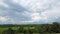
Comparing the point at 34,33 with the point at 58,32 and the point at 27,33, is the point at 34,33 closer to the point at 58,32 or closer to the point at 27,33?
the point at 27,33

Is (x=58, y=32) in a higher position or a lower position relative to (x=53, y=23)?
lower

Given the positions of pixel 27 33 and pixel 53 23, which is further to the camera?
pixel 53 23

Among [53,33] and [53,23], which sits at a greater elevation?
[53,23]

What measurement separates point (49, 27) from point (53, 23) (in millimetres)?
2099

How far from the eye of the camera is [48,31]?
98.2ft

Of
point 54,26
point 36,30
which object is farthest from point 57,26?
point 36,30

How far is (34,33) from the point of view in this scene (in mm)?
28281

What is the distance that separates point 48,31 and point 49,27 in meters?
1.22

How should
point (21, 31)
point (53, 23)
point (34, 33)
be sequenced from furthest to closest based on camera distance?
1. point (53, 23)
2. point (21, 31)
3. point (34, 33)

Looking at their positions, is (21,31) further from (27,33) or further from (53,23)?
(53,23)

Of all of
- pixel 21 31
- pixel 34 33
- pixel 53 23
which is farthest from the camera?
pixel 53 23

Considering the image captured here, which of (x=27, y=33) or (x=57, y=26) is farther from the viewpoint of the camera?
(x=57, y=26)

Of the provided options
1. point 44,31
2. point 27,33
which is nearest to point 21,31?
point 27,33

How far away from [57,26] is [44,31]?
3.29 m
